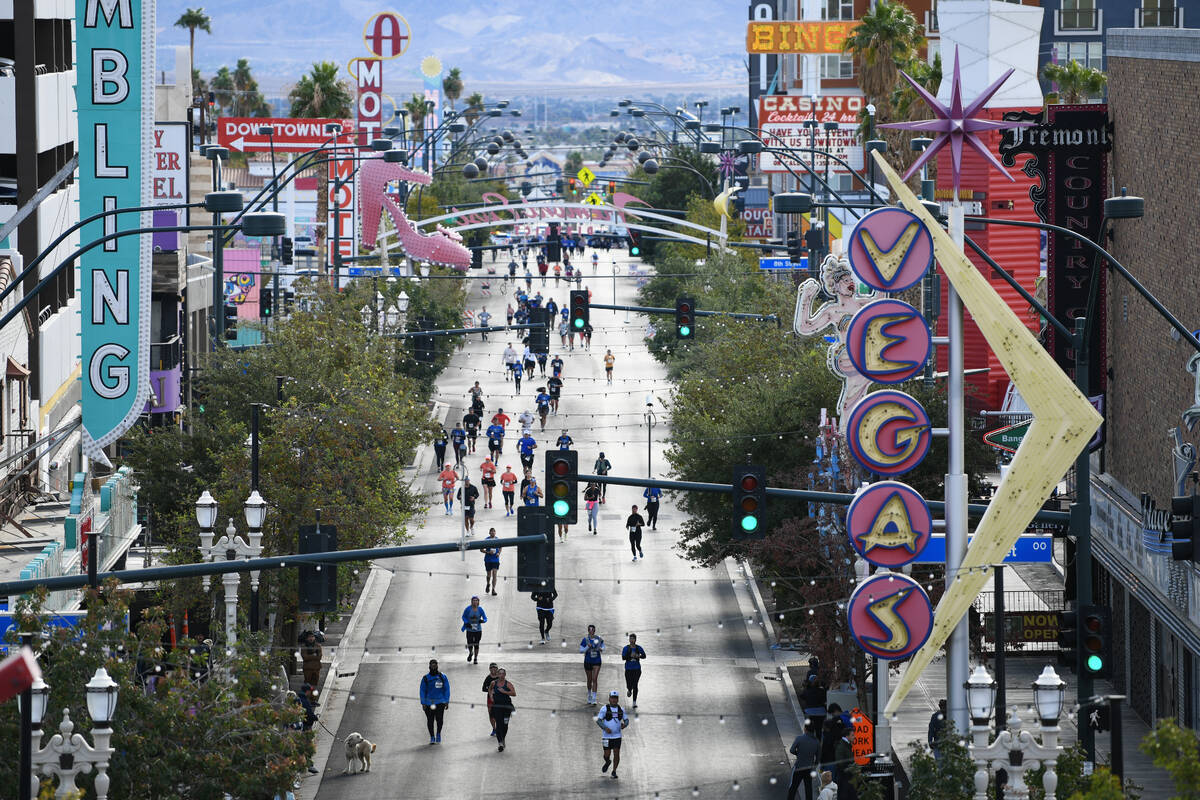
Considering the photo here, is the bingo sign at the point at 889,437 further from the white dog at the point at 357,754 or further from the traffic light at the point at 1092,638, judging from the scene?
the white dog at the point at 357,754

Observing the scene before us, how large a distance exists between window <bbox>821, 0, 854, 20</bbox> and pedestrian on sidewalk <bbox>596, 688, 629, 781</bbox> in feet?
293

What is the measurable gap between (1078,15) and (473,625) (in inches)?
2200

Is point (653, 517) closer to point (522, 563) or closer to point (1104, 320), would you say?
point (1104, 320)

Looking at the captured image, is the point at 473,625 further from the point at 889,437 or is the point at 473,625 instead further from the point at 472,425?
the point at 472,425

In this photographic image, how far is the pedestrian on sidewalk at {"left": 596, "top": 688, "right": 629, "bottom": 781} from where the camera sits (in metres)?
31.3

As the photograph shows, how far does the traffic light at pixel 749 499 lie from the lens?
24.2 meters

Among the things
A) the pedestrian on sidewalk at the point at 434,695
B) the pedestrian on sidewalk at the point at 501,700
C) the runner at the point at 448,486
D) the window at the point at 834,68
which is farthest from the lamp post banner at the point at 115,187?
the window at the point at 834,68

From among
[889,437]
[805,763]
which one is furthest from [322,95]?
[889,437]

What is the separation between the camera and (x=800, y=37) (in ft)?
335

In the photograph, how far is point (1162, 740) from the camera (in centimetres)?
1616

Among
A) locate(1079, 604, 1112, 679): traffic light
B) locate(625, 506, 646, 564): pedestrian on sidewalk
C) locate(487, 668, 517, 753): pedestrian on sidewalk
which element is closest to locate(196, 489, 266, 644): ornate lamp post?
locate(487, 668, 517, 753): pedestrian on sidewalk

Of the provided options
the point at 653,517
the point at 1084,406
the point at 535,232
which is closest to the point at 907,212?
the point at 1084,406

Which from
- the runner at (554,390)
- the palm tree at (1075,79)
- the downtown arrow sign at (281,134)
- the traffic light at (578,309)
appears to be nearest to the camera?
the palm tree at (1075,79)

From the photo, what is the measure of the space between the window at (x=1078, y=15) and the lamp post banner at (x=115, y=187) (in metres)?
60.2
